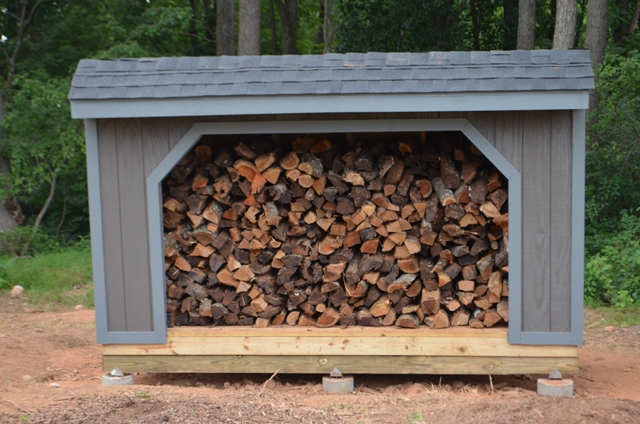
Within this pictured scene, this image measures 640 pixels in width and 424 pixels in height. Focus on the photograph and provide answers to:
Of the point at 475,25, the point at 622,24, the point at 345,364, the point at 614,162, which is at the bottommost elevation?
the point at 345,364

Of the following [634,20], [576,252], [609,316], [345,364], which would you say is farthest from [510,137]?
[634,20]

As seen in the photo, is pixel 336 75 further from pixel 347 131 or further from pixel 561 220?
pixel 561 220

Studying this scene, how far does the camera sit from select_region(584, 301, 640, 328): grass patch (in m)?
6.54

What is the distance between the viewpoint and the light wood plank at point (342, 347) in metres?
4.41

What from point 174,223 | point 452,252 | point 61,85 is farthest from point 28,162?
point 452,252

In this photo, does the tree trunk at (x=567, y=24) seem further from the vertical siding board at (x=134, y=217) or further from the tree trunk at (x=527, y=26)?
the vertical siding board at (x=134, y=217)

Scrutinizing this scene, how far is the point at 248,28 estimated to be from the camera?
1102 centimetres

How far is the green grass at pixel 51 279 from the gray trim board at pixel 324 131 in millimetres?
3488

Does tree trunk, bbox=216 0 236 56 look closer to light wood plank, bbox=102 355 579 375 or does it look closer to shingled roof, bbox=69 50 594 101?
shingled roof, bbox=69 50 594 101

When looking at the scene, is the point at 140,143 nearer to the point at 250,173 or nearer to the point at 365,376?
the point at 250,173

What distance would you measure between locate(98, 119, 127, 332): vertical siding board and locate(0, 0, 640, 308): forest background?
3.46 m

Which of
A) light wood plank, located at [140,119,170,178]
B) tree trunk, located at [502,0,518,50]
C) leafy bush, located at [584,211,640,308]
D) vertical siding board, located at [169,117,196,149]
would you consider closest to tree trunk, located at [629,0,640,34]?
tree trunk, located at [502,0,518,50]

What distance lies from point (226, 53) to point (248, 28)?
82.6 inches

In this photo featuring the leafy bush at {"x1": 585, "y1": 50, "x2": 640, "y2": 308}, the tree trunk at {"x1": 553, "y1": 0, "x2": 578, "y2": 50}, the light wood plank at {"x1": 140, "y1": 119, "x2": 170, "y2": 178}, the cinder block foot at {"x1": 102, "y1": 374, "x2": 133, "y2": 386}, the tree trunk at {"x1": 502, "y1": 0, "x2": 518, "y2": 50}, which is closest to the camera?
the light wood plank at {"x1": 140, "y1": 119, "x2": 170, "y2": 178}
